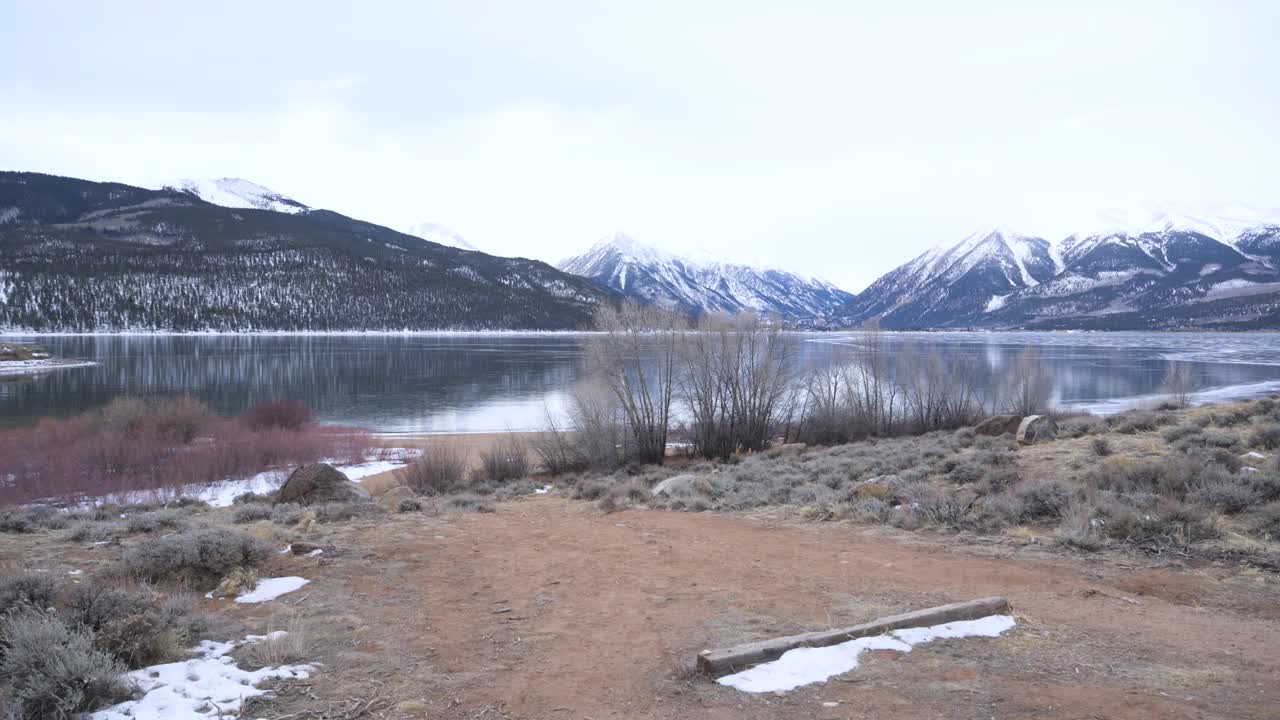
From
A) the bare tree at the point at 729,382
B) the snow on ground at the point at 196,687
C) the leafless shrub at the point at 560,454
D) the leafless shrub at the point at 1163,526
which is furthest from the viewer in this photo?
the bare tree at the point at 729,382

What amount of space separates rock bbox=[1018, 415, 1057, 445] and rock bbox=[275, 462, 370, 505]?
48.1 ft

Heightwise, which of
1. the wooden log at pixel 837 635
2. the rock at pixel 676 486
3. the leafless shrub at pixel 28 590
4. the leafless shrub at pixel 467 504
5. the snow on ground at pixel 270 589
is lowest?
the leafless shrub at pixel 467 504

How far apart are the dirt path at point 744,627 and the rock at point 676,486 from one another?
4.01 meters

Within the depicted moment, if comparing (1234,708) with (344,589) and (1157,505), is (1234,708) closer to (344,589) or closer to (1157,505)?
(1157,505)

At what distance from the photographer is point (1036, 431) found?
17.7 meters

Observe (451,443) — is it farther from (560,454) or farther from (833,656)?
(833,656)

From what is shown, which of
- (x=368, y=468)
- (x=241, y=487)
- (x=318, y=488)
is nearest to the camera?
(x=318, y=488)

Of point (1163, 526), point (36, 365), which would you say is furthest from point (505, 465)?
point (36, 365)

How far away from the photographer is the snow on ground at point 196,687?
4547 mm

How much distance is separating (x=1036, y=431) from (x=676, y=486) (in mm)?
9152

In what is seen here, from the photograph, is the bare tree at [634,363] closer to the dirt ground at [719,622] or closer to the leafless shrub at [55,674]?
the dirt ground at [719,622]

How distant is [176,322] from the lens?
474 feet

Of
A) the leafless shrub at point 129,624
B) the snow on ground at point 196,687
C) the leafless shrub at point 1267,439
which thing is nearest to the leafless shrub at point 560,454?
the leafless shrub at point 1267,439

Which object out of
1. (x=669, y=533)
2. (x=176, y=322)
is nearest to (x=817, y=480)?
(x=669, y=533)
